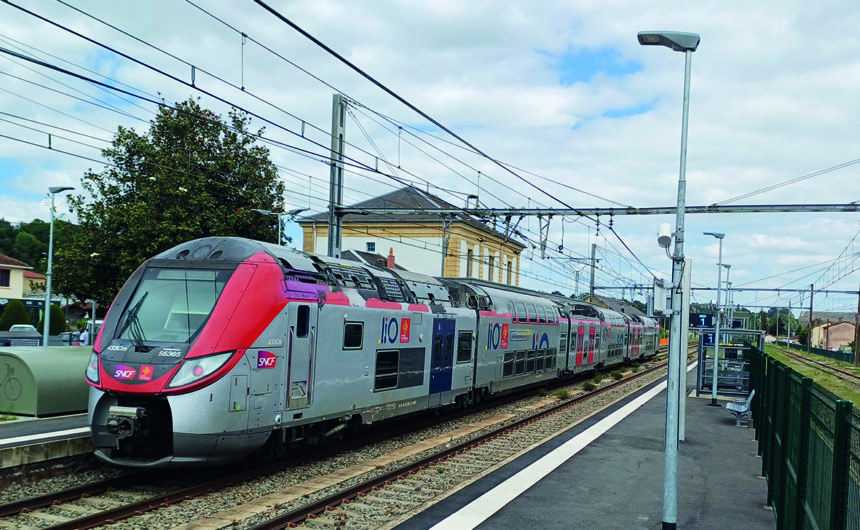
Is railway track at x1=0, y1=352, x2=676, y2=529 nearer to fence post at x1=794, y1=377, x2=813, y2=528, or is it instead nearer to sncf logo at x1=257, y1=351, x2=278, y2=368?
sncf logo at x1=257, y1=351, x2=278, y2=368

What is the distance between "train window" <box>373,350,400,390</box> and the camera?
1426cm

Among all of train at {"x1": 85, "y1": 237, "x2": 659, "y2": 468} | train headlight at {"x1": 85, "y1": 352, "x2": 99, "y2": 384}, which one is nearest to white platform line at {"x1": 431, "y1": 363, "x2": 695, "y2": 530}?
train at {"x1": 85, "y1": 237, "x2": 659, "y2": 468}

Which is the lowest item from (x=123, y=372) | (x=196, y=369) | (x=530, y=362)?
(x=530, y=362)

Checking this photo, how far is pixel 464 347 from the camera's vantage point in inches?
741

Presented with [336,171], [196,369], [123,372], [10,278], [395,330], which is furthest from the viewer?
[10,278]

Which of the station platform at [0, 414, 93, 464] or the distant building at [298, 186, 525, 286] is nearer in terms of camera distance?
the station platform at [0, 414, 93, 464]

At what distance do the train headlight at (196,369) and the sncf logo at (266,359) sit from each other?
1.99 feet

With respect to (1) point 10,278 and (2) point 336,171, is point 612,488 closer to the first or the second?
(2) point 336,171

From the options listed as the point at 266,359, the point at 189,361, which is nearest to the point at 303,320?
the point at 266,359

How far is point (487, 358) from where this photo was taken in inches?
813

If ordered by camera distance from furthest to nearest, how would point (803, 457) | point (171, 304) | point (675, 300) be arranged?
point (171, 304) → point (675, 300) → point (803, 457)

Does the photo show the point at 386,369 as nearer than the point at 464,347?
Yes

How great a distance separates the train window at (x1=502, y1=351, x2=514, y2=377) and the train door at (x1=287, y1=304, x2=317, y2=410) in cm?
1122

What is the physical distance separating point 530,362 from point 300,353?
14.6 m
